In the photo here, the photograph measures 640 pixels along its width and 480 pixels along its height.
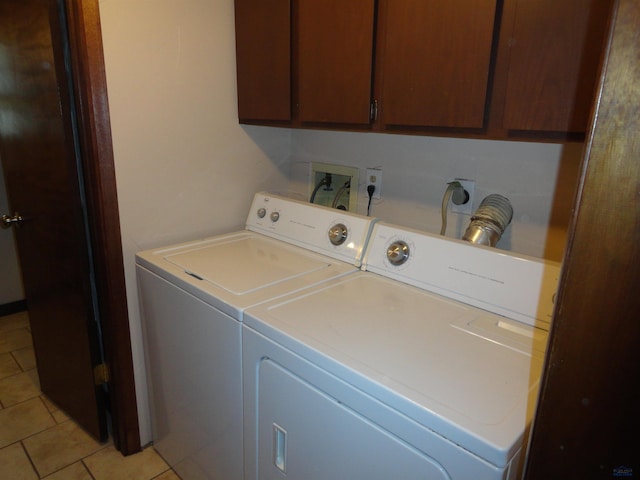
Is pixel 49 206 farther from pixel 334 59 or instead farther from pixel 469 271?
pixel 469 271

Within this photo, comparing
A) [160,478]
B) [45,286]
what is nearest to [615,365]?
[160,478]

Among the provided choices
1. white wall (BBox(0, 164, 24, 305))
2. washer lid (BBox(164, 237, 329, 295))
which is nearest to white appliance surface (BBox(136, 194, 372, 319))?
washer lid (BBox(164, 237, 329, 295))

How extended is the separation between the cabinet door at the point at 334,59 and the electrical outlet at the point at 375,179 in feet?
1.19

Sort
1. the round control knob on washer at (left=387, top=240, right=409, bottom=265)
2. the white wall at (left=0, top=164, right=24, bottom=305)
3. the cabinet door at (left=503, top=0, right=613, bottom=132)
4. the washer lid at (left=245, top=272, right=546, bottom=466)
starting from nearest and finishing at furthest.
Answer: the washer lid at (left=245, top=272, right=546, bottom=466) → the cabinet door at (left=503, top=0, right=613, bottom=132) → the round control knob on washer at (left=387, top=240, right=409, bottom=265) → the white wall at (left=0, top=164, right=24, bottom=305)

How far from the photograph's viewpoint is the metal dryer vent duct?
1.23 m

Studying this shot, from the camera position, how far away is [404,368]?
2.84ft

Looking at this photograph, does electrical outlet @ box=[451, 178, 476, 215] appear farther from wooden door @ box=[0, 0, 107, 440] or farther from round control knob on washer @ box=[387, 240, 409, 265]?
wooden door @ box=[0, 0, 107, 440]

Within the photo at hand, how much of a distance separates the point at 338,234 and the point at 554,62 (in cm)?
84

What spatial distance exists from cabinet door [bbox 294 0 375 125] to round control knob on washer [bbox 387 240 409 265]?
415 mm

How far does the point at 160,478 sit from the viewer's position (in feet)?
5.34

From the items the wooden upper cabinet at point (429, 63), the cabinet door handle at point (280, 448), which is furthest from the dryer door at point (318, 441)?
the wooden upper cabinet at point (429, 63)

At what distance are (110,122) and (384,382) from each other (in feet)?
4.05

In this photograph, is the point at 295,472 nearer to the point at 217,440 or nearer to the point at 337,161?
the point at 217,440

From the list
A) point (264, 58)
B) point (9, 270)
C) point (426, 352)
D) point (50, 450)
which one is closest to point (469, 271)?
point (426, 352)
